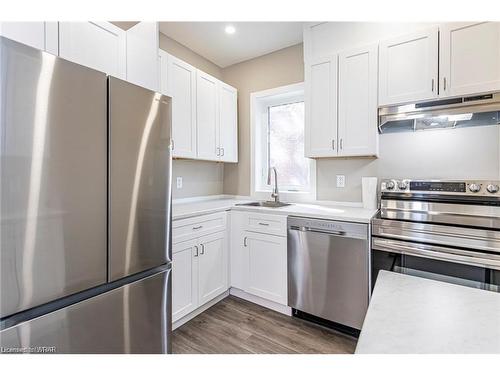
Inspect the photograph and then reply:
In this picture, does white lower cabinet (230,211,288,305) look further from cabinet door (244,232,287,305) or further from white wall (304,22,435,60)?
white wall (304,22,435,60)

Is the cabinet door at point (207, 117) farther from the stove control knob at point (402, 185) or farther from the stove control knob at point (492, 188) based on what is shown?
the stove control knob at point (492, 188)

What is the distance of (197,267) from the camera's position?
2.09m

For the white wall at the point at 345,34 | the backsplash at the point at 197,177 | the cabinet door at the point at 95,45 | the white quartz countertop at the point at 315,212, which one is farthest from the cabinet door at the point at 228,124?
the cabinet door at the point at 95,45

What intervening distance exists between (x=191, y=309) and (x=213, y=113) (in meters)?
1.91

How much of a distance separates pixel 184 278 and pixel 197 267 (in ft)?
0.49

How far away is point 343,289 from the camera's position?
6.16 feet

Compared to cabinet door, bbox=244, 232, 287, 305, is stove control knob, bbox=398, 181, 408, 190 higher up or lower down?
higher up

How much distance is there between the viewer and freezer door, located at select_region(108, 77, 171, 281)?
1.21m

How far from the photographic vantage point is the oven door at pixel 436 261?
1.44 m

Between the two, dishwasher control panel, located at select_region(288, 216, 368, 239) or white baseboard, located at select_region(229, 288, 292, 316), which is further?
white baseboard, located at select_region(229, 288, 292, 316)

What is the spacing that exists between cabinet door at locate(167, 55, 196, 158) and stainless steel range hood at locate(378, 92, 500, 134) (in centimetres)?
166

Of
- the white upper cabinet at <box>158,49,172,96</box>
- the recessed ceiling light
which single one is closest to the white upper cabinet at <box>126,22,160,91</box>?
the white upper cabinet at <box>158,49,172,96</box>

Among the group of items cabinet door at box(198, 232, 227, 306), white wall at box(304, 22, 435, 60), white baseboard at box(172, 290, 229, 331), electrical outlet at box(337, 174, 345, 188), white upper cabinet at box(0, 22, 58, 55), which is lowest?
white baseboard at box(172, 290, 229, 331)
